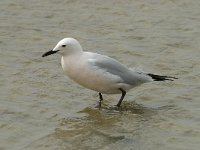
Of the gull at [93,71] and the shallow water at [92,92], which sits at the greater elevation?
the gull at [93,71]

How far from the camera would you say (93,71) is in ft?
29.9

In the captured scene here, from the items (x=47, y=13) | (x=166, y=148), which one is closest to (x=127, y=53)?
(x=47, y=13)

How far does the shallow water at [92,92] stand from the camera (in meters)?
8.22

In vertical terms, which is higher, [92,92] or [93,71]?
[93,71]

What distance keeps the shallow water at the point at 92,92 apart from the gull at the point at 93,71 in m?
0.31

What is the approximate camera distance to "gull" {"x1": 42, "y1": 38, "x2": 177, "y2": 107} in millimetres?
9109

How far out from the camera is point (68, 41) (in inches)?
366

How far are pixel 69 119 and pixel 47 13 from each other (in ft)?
16.5

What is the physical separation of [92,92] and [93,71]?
1.05 meters

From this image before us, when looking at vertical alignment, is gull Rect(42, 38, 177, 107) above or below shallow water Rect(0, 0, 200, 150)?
above

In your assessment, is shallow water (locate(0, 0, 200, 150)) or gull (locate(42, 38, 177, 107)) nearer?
shallow water (locate(0, 0, 200, 150))

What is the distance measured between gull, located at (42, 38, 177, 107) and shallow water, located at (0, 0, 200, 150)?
1.01 ft

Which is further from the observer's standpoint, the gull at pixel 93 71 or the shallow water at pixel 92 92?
the gull at pixel 93 71

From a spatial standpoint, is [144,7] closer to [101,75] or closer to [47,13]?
[47,13]
